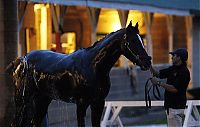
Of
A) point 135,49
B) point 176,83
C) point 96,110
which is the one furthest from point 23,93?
point 176,83

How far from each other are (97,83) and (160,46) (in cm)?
2012

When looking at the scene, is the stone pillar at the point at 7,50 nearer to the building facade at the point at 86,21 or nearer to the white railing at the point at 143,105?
the white railing at the point at 143,105

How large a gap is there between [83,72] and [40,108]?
1.34m

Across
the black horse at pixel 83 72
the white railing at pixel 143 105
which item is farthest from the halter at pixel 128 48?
the white railing at pixel 143 105

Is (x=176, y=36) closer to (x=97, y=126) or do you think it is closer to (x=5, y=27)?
(x=5, y=27)

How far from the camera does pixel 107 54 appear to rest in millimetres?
6523

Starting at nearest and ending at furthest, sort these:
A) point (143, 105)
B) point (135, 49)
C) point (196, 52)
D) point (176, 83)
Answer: point (135, 49), point (176, 83), point (143, 105), point (196, 52)

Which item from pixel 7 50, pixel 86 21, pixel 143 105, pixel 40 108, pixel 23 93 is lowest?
pixel 143 105

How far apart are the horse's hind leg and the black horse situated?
5cm

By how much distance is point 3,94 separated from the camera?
9102mm

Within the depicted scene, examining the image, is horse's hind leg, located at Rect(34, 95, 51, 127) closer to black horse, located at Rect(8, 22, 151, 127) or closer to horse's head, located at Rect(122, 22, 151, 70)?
black horse, located at Rect(8, 22, 151, 127)

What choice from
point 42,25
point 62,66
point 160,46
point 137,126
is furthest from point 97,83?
point 160,46

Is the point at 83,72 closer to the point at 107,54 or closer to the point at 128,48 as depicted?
the point at 107,54

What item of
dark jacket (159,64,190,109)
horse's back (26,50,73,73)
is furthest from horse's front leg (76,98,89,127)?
dark jacket (159,64,190,109)
